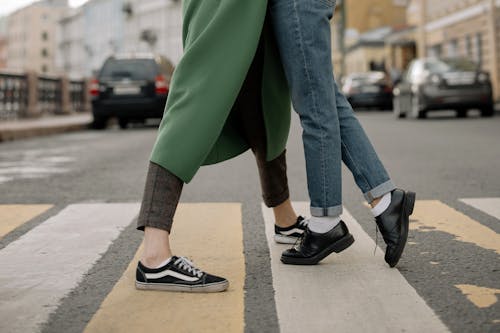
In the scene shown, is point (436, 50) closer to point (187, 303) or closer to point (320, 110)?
point (320, 110)

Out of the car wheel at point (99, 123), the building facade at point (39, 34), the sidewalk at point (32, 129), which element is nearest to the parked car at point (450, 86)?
the car wheel at point (99, 123)

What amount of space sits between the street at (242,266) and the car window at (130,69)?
1180cm

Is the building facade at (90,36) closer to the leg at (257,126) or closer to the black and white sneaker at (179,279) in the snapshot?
the leg at (257,126)

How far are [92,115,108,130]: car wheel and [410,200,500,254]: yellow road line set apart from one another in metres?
14.2

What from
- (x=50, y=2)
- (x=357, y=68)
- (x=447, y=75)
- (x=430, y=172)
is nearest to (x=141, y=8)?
(x=357, y=68)

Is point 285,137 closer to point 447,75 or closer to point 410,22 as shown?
point 447,75

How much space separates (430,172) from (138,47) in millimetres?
94151

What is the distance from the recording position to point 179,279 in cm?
285

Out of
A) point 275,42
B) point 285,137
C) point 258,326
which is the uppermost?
point 275,42

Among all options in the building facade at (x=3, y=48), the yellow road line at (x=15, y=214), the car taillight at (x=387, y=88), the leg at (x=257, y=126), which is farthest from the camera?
the building facade at (x=3, y=48)

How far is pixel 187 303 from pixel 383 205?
35.9 inches

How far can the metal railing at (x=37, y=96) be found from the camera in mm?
20141

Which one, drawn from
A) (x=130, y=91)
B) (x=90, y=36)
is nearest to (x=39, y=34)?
(x=90, y=36)

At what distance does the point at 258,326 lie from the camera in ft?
7.89
